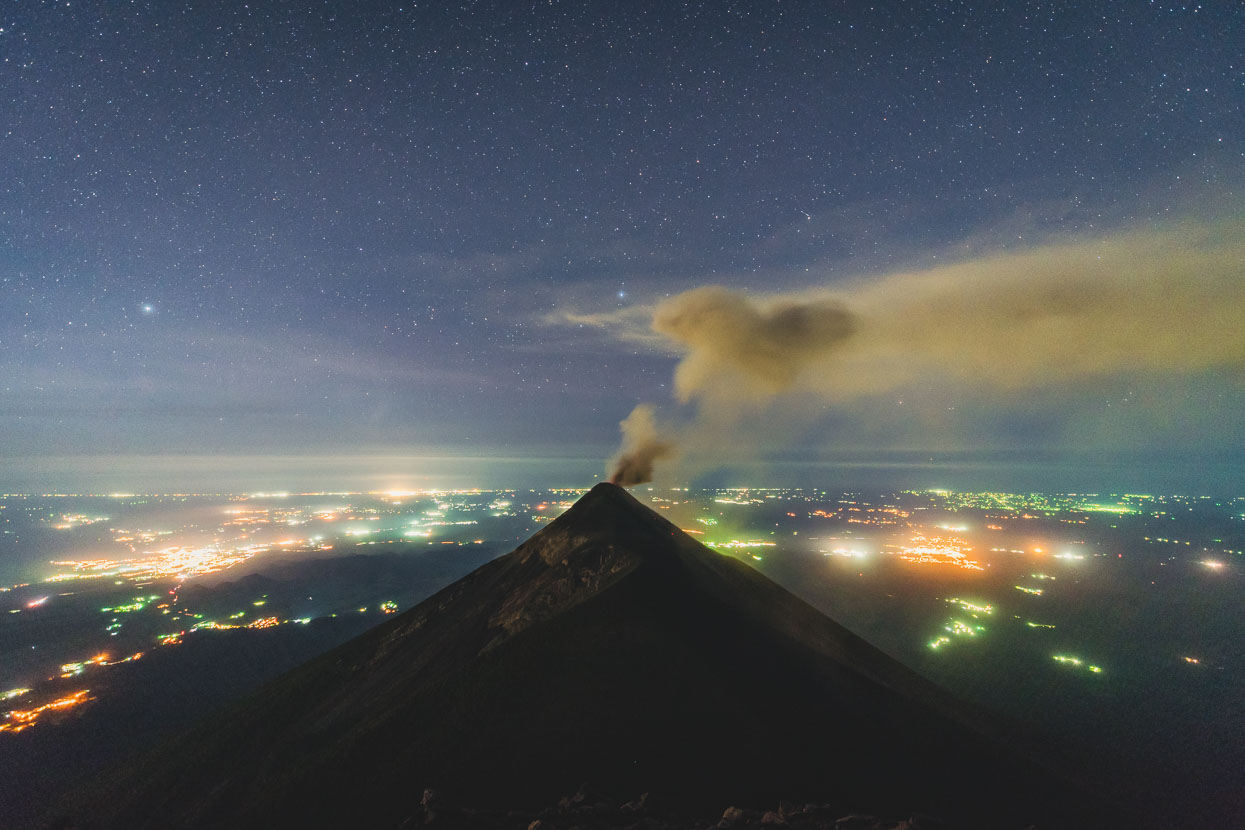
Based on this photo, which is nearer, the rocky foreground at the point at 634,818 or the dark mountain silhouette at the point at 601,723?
the rocky foreground at the point at 634,818

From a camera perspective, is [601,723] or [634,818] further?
[601,723]

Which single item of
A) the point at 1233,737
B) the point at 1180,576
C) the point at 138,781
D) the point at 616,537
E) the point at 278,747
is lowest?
the point at 1180,576

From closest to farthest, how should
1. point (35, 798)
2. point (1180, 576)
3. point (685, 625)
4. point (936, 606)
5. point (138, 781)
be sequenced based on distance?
point (685, 625) < point (138, 781) < point (35, 798) < point (936, 606) < point (1180, 576)

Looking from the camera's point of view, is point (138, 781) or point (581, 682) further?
point (138, 781)

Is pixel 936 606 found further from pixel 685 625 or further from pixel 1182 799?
pixel 685 625

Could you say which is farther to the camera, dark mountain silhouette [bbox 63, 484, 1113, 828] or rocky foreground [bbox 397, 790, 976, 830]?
dark mountain silhouette [bbox 63, 484, 1113, 828]

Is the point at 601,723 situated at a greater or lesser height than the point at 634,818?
greater

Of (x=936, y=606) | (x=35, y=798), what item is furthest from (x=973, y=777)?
(x=936, y=606)

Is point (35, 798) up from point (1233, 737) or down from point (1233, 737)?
up
